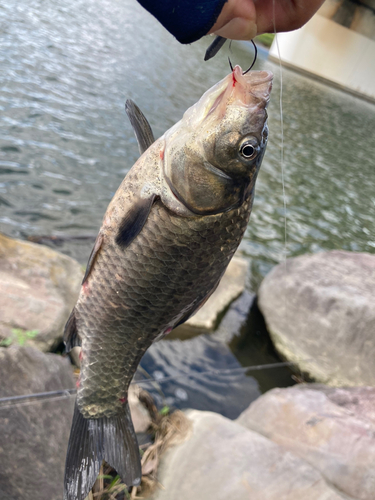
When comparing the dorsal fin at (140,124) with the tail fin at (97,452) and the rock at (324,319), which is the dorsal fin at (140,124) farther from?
the rock at (324,319)

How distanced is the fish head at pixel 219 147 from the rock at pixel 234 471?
83.5 inches

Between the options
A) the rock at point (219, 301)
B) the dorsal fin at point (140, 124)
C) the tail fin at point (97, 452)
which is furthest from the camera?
the rock at point (219, 301)

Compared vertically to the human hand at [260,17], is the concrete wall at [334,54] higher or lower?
lower

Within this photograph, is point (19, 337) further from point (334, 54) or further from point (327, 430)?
point (334, 54)

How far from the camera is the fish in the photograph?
148 centimetres

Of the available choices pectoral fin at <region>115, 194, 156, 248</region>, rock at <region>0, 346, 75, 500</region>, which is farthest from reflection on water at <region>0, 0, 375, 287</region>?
pectoral fin at <region>115, 194, 156, 248</region>

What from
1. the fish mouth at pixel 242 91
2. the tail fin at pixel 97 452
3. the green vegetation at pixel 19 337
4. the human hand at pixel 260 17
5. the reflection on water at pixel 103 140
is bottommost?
the reflection on water at pixel 103 140

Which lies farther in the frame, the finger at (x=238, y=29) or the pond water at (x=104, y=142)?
the pond water at (x=104, y=142)

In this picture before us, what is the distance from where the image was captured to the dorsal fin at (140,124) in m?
1.63

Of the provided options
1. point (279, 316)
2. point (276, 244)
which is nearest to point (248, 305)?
point (279, 316)

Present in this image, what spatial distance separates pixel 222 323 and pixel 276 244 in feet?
9.74

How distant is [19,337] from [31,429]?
1030 millimetres

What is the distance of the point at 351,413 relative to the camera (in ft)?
12.0

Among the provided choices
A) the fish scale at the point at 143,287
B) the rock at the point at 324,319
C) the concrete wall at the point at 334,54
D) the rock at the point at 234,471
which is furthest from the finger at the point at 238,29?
the concrete wall at the point at 334,54
